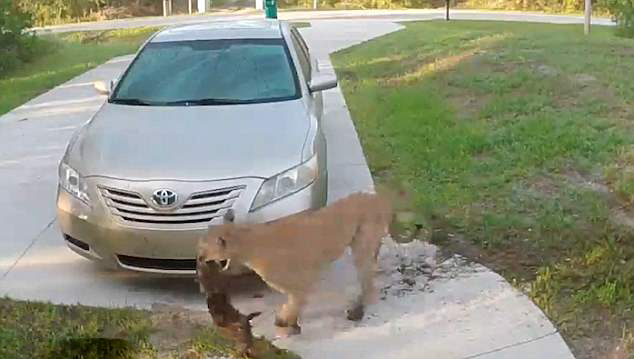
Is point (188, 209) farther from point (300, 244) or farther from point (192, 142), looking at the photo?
point (300, 244)

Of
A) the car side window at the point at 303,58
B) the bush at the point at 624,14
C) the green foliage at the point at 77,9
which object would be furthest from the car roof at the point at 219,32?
the green foliage at the point at 77,9

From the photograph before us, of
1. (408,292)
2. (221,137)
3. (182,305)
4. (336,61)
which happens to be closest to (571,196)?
(408,292)

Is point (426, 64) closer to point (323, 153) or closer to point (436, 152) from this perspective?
point (436, 152)

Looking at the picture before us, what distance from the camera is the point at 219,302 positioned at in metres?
3.95

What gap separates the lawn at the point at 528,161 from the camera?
487 centimetres

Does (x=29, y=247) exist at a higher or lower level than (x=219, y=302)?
lower

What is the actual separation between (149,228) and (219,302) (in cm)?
89

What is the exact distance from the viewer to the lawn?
4.87m

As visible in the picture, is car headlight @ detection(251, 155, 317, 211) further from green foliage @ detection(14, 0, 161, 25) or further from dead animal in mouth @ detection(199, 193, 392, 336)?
green foliage @ detection(14, 0, 161, 25)

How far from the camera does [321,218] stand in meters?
4.25

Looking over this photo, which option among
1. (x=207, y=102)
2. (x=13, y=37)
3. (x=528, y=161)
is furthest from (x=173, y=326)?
(x=13, y=37)

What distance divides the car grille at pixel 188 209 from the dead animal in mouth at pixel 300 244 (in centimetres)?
22

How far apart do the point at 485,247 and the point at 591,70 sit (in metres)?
6.27

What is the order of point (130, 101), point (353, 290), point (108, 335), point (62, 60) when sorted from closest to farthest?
point (108, 335) → point (353, 290) → point (130, 101) → point (62, 60)
